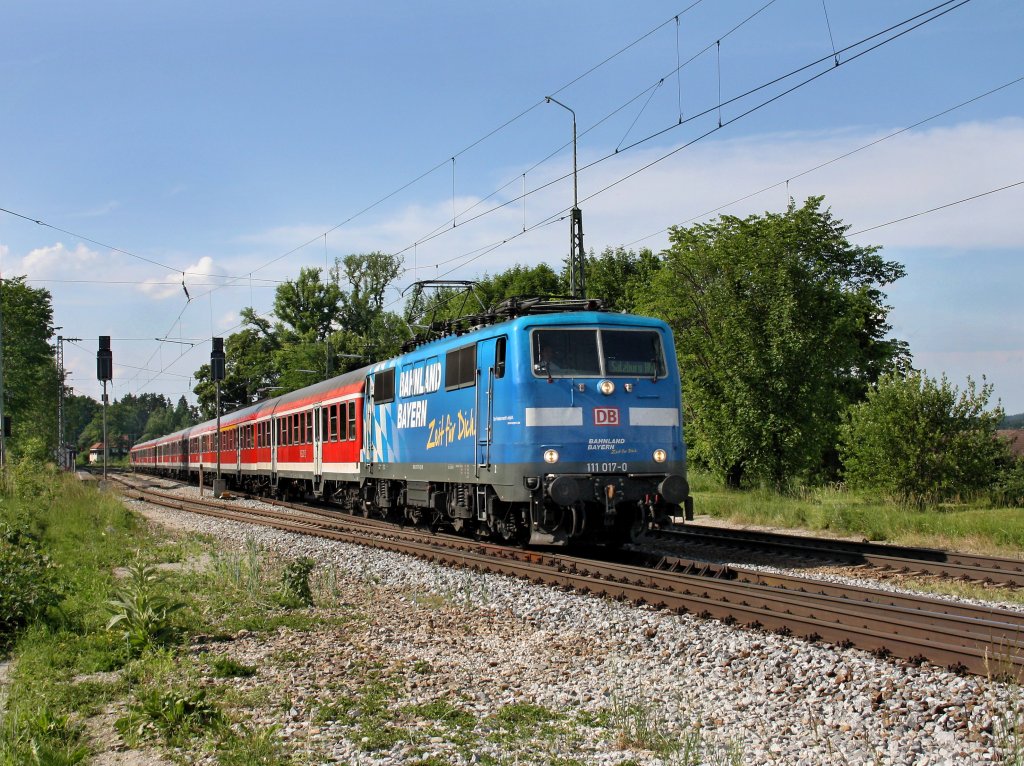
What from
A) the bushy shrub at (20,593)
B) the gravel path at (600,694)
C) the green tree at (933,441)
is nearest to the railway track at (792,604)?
the gravel path at (600,694)

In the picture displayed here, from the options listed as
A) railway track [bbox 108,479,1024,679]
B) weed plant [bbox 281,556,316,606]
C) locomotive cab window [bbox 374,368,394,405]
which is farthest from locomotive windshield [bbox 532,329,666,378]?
locomotive cab window [bbox 374,368,394,405]

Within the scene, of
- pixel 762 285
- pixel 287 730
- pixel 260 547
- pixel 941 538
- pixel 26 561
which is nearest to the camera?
pixel 287 730

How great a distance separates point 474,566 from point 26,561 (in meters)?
5.49

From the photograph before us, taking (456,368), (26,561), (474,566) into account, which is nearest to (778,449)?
(456,368)

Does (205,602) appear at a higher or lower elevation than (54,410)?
lower

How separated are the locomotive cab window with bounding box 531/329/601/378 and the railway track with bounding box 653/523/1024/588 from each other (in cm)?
403

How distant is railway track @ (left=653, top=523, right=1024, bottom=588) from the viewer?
1138 centimetres

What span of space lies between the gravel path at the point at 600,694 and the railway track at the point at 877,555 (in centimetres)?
455

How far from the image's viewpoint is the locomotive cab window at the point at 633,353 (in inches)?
535

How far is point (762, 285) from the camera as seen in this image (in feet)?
87.4

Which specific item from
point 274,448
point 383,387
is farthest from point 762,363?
point 274,448

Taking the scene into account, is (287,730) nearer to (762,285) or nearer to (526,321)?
(526,321)

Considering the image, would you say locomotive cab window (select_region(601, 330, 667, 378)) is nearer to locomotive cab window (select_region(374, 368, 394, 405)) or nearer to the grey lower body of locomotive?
the grey lower body of locomotive

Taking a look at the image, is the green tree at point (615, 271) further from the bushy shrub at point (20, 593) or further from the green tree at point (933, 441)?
the bushy shrub at point (20, 593)
